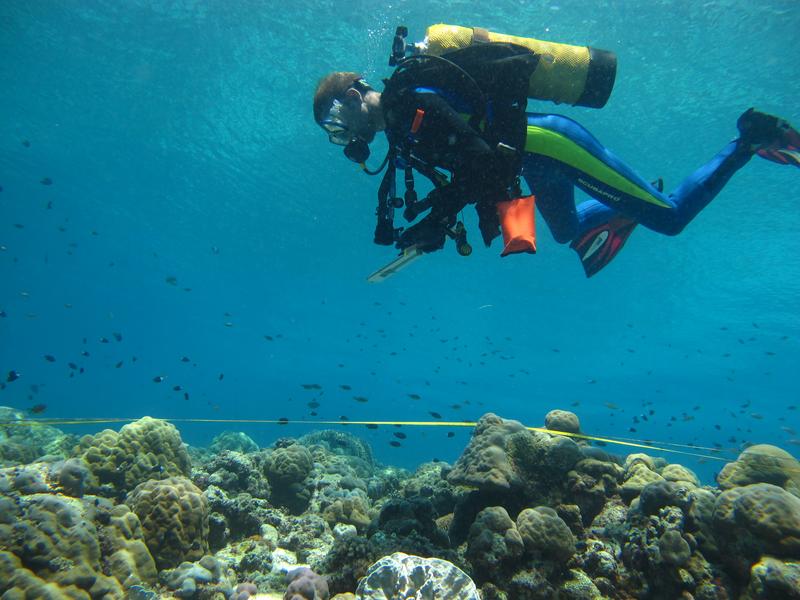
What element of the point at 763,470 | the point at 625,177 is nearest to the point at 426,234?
the point at 625,177

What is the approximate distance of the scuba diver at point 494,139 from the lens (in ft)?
13.9

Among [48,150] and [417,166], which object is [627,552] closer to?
[417,166]

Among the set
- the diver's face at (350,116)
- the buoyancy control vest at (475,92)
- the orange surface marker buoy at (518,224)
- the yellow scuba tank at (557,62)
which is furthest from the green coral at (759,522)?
the diver's face at (350,116)

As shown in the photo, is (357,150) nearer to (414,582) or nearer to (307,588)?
(414,582)

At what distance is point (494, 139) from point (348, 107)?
1747mm

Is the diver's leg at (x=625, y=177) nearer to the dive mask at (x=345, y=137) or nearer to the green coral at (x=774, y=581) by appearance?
the dive mask at (x=345, y=137)

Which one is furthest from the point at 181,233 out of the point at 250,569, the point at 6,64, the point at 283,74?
the point at 250,569

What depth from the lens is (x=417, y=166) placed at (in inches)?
180

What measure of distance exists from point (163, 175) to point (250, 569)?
94.9 feet

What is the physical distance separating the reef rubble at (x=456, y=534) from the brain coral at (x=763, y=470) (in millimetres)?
17

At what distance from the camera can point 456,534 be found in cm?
529

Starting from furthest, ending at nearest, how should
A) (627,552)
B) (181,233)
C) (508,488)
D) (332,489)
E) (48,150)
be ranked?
(181,233)
(48,150)
(332,489)
(508,488)
(627,552)

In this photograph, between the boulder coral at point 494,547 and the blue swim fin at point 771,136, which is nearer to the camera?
the boulder coral at point 494,547

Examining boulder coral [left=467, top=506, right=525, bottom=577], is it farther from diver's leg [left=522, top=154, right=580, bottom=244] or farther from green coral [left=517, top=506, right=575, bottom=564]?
diver's leg [left=522, top=154, right=580, bottom=244]
